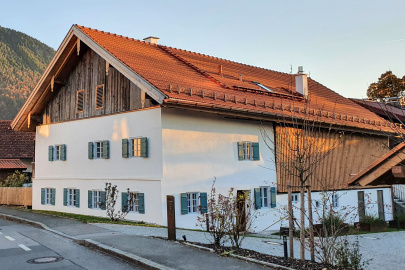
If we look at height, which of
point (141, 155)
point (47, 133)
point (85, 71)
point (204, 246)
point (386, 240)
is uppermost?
point (85, 71)

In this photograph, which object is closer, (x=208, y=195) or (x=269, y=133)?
(x=208, y=195)

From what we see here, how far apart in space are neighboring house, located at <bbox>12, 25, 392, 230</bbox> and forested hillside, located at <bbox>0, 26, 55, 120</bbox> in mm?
106896

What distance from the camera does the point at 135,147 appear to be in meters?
18.1

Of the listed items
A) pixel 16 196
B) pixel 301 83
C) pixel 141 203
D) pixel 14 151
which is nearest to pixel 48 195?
pixel 16 196

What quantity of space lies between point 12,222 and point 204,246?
1085 cm

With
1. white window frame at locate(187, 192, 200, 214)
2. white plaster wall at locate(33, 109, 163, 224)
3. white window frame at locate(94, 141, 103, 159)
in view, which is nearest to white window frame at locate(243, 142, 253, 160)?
white window frame at locate(187, 192, 200, 214)

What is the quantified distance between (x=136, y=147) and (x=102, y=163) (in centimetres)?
250

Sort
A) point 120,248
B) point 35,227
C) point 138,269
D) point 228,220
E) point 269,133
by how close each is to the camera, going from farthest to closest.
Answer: point 269,133 < point 35,227 < point 228,220 < point 120,248 < point 138,269

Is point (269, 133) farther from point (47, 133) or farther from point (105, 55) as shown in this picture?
point (47, 133)

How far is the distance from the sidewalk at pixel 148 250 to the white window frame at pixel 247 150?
6.77 m

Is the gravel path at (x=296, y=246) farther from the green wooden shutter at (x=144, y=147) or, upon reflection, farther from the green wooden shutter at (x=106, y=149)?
the green wooden shutter at (x=106, y=149)

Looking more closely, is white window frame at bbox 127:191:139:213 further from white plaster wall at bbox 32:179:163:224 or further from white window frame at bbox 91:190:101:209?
white window frame at bbox 91:190:101:209

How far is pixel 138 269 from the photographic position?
359 inches

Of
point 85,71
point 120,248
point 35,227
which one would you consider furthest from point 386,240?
point 85,71
